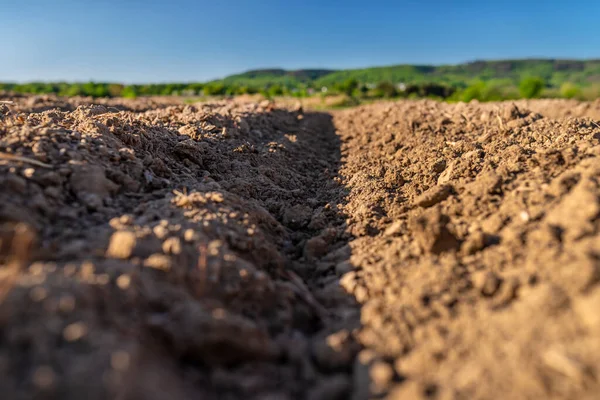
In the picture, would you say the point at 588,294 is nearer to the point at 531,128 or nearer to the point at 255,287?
the point at 255,287

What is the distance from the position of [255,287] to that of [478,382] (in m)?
1.48

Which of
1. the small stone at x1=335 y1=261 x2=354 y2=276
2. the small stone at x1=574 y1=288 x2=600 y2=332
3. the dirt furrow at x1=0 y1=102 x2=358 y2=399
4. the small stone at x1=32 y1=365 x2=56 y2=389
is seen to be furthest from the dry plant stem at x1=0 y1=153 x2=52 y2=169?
the small stone at x1=574 y1=288 x2=600 y2=332

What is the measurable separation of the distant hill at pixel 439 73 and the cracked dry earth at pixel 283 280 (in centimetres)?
9224

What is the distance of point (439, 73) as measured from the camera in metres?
112

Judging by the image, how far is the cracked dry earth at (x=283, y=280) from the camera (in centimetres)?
187

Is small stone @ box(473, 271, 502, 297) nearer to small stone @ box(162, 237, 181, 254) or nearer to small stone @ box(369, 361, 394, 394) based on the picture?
small stone @ box(369, 361, 394, 394)

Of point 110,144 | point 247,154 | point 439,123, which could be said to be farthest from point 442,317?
point 439,123

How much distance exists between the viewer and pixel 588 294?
2.11 m

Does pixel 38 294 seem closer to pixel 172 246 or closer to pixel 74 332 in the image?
pixel 74 332

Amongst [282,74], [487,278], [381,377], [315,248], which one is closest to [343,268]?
[315,248]

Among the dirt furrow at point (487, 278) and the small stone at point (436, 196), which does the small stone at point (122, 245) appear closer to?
the dirt furrow at point (487, 278)

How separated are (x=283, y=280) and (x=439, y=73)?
4818 inches

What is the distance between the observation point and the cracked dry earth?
1.87 m

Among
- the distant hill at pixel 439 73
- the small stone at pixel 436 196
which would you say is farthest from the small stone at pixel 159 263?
the distant hill at pixel 439 73
